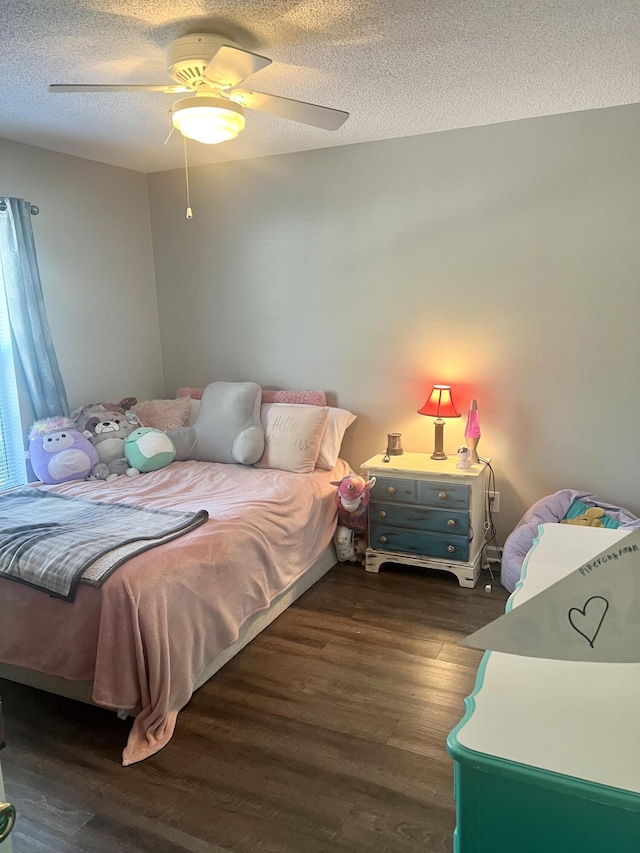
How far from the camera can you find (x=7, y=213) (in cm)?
324

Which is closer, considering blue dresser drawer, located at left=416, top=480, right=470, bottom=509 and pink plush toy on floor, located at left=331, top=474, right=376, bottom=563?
blue dresser drawer, located at left=416, top=480, right=470, bottom=509

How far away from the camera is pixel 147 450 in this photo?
136 inches

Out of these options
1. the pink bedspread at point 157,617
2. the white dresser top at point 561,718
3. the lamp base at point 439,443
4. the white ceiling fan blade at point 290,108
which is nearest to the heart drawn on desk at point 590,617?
the white dresser top at point 561,718

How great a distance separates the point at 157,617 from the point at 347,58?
2.19 metres

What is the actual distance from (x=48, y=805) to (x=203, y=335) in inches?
119

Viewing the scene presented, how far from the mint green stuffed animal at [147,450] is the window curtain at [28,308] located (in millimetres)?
473

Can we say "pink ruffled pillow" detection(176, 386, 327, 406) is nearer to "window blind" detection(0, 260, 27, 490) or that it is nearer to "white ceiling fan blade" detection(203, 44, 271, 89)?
"window blind" detection(0, 260, 27, 490)

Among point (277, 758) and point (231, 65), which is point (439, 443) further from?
point (231, 65)

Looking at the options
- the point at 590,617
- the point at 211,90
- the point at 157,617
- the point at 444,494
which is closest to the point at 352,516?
the point at 444,494

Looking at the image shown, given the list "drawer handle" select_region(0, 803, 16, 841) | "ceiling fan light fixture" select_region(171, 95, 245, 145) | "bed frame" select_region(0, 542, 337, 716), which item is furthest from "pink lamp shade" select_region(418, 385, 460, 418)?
"drawer handle" select_region(0, 803, 16, 841)

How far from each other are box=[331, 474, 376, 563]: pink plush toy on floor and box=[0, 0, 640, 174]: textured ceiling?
192 cm

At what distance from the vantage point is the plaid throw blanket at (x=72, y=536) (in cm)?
216

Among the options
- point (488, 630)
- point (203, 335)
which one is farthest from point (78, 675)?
point (203, 335)

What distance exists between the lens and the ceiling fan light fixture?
2.07 m
